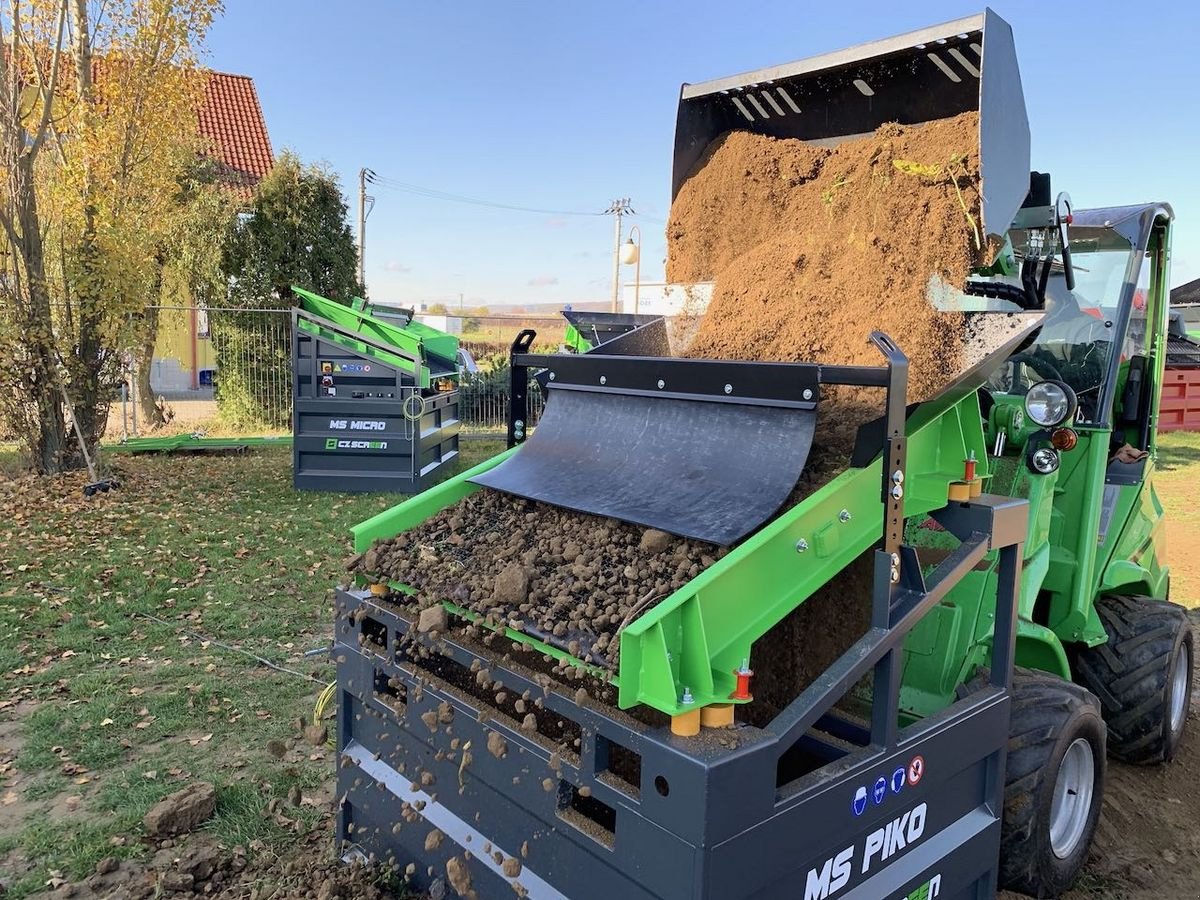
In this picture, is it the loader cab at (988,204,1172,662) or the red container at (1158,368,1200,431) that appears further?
the red container at (1158,368,1200,431)

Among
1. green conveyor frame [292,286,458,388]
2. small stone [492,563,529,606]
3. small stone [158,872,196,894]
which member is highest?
green conveyor frame [292,286,458,388]

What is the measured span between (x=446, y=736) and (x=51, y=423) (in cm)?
938

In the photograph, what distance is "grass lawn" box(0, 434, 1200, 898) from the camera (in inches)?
140

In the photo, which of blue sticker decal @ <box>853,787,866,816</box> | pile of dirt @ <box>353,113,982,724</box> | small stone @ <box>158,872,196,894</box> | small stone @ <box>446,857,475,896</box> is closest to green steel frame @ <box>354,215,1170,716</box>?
pile of dirt @ <box>353,113,982,724</box>

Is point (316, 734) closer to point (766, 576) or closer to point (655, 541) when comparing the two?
point (655, 541)

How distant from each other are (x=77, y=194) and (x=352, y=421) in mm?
3717

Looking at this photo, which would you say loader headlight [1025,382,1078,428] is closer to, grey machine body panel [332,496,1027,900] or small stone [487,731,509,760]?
grey machine body panel [332,496,1027,900]

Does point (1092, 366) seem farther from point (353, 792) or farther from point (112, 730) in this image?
point (112, 730)

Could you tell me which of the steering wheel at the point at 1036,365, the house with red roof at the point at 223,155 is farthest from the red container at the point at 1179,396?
the house with red roof at the point at 223,155

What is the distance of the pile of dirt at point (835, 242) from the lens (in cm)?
278

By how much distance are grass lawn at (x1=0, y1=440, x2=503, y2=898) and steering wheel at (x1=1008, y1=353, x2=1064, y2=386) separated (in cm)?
352

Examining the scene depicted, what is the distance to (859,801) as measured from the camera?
86.0 inches

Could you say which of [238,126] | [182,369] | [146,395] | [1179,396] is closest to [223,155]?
[238,126]

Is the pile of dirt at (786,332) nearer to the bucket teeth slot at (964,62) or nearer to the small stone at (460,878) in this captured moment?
the bucket teeth slot at (964,62)
